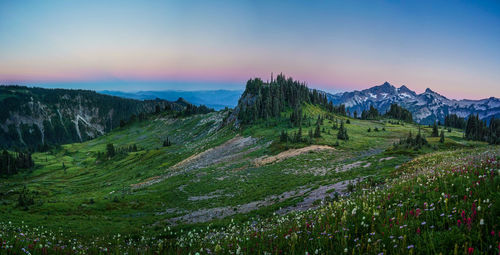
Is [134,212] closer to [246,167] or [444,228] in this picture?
[246,167]

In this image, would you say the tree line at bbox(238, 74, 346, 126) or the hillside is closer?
the hillside

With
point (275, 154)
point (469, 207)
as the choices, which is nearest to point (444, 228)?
point (469, 207)

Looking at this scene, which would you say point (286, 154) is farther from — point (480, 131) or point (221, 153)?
point (480, 131)

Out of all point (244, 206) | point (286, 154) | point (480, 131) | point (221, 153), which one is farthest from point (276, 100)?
point (244, 206)

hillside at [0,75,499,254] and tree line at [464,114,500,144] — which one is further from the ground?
tree line at [464,114,500,144]

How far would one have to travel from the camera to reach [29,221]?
28.8 meters

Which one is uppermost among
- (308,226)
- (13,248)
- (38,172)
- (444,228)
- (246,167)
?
(444,228)

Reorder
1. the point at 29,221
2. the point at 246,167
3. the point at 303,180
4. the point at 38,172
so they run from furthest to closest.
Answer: the point at 38,172 < the point at 246,167 < the point at 303,180 < the point at 29,221

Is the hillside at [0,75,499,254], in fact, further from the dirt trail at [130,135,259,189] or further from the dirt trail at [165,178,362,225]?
the dirt trail at [130,135,259,189]

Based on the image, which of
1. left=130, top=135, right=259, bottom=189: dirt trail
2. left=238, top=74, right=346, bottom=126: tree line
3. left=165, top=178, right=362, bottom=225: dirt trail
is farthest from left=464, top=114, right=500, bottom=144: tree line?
left=165, top=178, right=362, bottom=225: dirt trail

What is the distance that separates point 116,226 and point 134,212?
7.82 metres

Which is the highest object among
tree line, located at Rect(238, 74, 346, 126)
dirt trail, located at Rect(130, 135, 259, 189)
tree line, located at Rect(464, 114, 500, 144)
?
tree line, located at Rect(238, 74, 346, 126)

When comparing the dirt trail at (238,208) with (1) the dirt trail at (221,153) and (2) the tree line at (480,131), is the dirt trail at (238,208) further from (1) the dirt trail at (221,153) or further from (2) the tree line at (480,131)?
(2) the tree line at (480,131)

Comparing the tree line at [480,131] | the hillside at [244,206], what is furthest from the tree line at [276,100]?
the tree line at [480,131]
